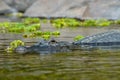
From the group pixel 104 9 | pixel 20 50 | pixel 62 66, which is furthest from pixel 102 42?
pixel 104 9

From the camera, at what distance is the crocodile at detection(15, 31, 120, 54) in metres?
15.5

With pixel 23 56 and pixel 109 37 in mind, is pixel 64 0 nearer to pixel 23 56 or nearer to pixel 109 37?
pixel 109 37

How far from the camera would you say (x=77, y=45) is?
1675 cm

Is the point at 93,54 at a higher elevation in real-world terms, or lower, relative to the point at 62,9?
lower

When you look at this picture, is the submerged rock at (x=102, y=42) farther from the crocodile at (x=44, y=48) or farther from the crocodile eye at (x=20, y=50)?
the crocodile eye at (x=20, y=50)

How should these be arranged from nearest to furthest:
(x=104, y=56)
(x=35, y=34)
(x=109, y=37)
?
(x=104, y=56) < (x=109, y=37) < (x=35, y=34)

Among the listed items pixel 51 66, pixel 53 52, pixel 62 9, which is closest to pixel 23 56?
pixel 53 52

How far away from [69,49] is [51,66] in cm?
377

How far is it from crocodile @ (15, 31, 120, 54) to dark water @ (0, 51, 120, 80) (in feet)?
2.53

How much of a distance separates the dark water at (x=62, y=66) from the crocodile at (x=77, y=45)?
77cm

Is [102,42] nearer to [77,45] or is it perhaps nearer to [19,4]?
[77,45]

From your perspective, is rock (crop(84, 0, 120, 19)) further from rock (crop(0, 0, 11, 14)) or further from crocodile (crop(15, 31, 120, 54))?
crocodile (crop(15, 31, 120, 54))

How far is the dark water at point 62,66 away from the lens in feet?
34.4

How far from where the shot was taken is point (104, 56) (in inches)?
550
